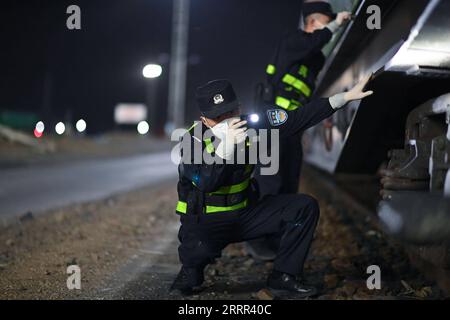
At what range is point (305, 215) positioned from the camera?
343 centimetres

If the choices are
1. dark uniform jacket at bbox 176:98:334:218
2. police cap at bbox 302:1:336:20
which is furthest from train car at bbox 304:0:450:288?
dark uniform jacket at bbox 176:98:334:218

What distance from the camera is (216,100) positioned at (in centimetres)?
318

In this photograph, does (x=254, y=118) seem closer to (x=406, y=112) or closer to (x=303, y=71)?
(x=303, y=71)

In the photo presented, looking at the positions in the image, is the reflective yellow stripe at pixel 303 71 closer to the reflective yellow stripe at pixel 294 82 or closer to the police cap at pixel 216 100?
the reflective yellow stripe at pixel 294 82

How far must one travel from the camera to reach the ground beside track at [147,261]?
3494mm

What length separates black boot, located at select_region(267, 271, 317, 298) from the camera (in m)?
3.38

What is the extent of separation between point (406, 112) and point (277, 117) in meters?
1.22

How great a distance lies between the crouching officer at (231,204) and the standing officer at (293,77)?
2.14ft

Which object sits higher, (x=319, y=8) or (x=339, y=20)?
(x=319, y=8)

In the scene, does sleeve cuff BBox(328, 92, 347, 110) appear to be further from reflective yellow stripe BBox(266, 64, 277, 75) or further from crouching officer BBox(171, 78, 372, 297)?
reflective yellow stripe BBox(266, 64, 277, 75)

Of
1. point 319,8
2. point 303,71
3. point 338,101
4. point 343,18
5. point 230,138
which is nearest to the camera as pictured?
point 230,138

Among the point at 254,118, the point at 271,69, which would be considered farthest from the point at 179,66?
the point at 254,118

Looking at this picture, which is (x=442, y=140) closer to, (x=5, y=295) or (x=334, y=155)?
(x=334, y=155)

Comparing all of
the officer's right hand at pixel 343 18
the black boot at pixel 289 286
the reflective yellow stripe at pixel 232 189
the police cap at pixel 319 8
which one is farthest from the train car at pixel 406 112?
the reflective yellow stripe at pixel 232 189
